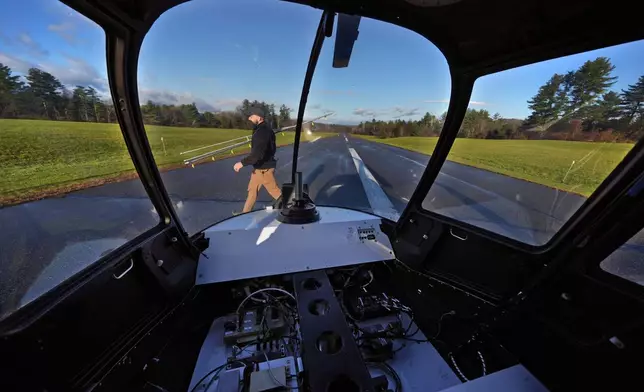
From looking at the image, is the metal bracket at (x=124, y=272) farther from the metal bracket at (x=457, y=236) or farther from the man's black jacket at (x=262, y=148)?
the metal bracket at (x=457, y=236)

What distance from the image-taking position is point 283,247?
78.2 inches

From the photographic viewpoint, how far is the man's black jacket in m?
2.67

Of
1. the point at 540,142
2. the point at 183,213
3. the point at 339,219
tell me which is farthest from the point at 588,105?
the point at 183,213

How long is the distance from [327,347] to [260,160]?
2.03 metres

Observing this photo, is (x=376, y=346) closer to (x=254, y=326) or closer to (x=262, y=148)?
(x=254, y=326)

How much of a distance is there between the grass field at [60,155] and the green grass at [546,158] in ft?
6.81

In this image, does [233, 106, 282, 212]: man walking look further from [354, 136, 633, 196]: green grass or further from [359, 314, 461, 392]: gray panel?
[359, 314, 461, 392]: gray panel

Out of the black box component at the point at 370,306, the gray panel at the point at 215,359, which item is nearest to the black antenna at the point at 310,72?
the black box component at the point at 370,306

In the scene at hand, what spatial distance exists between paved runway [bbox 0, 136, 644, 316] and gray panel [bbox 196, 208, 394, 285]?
35 cm

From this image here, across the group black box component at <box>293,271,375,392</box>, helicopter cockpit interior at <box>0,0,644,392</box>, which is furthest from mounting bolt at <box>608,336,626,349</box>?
black box component at <box>293,271,375,392</box>

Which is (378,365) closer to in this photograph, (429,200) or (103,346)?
(429,200)

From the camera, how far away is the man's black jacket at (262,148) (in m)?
2.67

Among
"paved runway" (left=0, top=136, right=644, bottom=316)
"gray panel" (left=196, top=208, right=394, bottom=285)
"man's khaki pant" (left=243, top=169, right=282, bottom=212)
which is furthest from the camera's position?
"man's khaki pant" (left=243, top=169, right=282, bottom=212)

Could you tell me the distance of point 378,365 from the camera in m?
1.63
